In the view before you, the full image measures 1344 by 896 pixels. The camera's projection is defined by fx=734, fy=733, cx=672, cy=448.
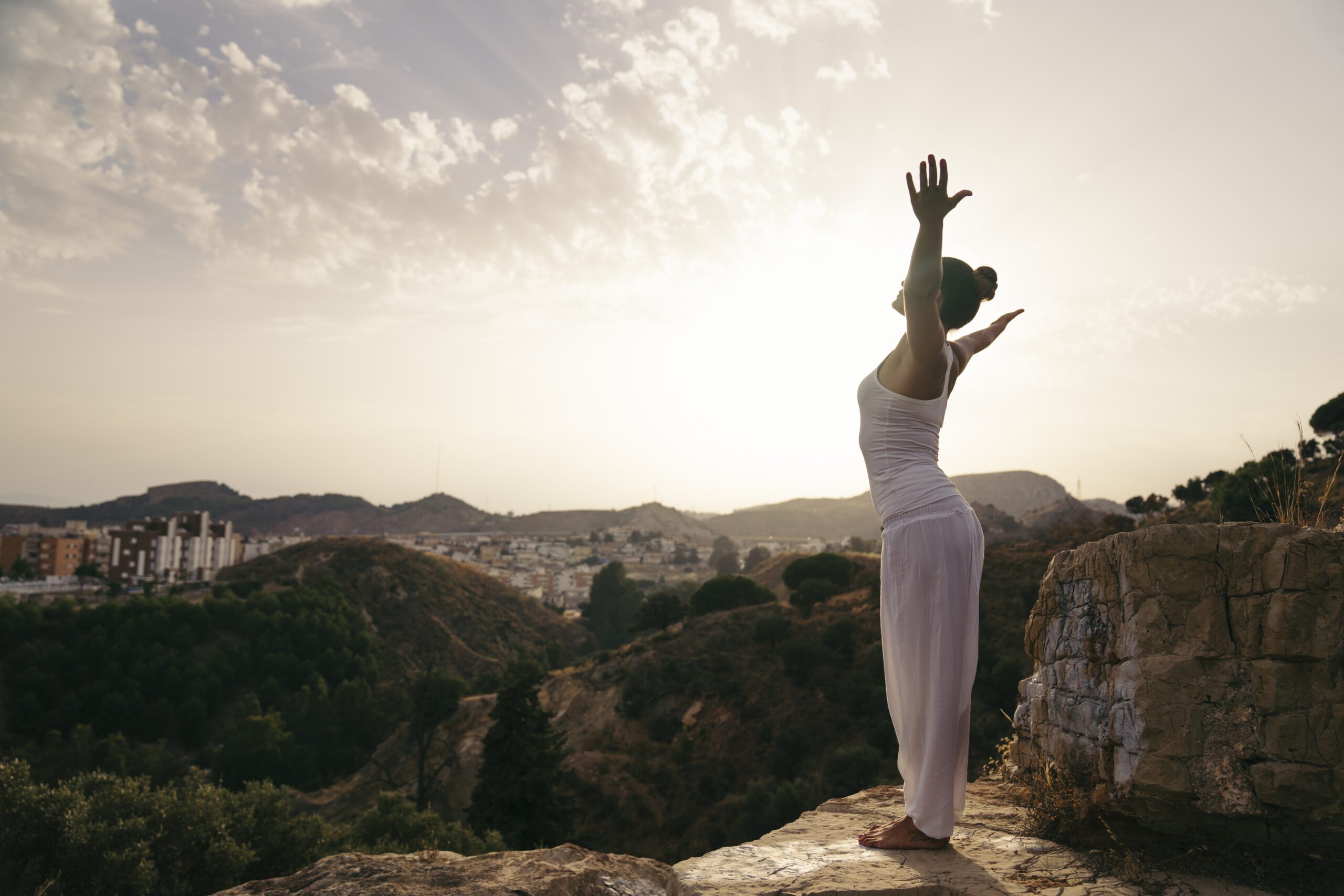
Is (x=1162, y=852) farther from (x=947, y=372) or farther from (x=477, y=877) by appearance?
(x=477, y=877)

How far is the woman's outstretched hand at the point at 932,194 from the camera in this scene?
2.24 metres

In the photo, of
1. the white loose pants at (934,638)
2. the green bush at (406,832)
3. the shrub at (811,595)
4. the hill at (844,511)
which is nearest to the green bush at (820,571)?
the shrub at (811,595)

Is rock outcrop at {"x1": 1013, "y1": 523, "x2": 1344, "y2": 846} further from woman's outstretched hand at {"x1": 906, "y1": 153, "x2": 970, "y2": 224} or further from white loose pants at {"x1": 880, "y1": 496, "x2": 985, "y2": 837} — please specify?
woman's outstretched hand at {"x1": 906, "y1": 153, "x2": 970, "y2": 224}

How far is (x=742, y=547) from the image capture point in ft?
344

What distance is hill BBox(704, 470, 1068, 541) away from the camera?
92188 mm

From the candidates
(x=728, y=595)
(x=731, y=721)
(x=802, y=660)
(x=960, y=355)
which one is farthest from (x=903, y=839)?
(x=728, y=595)

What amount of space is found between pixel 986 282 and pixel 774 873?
2190mm

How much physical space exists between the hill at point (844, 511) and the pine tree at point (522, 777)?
220ft

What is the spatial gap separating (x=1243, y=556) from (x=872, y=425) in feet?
4.03

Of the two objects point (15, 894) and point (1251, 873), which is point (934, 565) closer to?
point (1251, 873)

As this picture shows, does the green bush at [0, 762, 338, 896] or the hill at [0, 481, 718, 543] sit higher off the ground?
the hill at [0, 481, 718, 543]

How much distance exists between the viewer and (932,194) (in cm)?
225

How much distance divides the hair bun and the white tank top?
0.29 m

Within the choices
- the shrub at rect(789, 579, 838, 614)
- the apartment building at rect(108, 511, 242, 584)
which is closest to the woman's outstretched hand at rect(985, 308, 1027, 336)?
the shrub at rect(789, 579, 838, 614)
